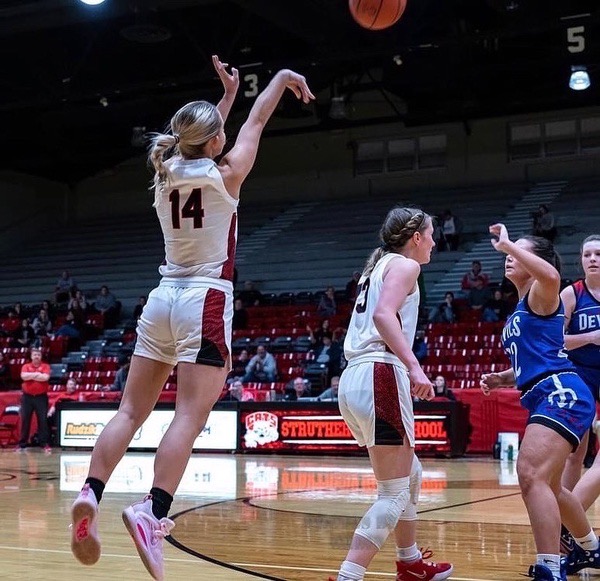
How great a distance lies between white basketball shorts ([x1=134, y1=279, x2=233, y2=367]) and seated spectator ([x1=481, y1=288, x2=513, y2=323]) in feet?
48.1

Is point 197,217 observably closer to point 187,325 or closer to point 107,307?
point 187,325

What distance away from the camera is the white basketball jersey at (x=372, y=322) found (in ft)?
14.5

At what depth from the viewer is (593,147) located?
25.8m

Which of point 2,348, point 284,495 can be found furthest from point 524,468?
point 2,348

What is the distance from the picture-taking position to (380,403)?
431 cm

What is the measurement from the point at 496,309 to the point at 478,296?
0.94 metres

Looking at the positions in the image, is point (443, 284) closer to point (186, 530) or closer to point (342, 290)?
point (342, 290)

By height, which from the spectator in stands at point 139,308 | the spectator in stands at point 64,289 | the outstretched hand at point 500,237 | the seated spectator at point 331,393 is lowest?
the seated spectator at point 331,393

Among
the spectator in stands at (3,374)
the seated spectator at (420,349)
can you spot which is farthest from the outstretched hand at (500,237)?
the spectator in stands at (3,374)

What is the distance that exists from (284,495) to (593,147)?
19.1 meters

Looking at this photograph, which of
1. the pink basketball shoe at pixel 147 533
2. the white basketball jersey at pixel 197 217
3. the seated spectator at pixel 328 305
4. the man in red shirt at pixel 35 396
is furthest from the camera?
the seated spectator at pixel 328 305

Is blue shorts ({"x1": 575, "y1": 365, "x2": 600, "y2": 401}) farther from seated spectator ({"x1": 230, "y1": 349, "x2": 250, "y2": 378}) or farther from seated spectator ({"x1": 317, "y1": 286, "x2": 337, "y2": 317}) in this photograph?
seated spectator ({"x1": 317, "y1": 286, "x2": 337, "y2": 317})

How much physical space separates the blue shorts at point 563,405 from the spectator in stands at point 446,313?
14640 mm

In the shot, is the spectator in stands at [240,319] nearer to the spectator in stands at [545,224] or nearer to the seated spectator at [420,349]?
the seated spectator at [420,349]
